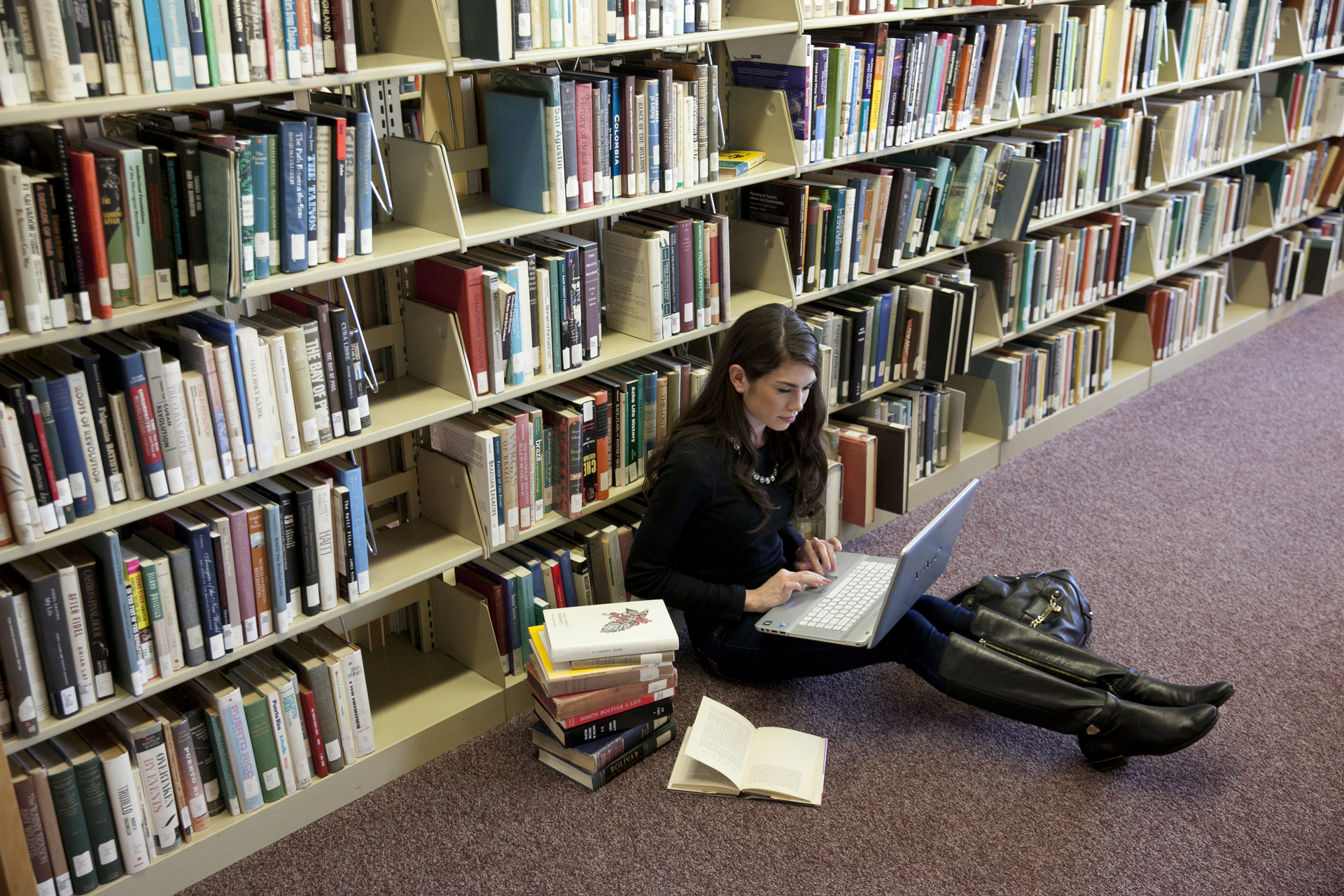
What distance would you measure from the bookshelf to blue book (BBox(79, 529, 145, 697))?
0.04 m

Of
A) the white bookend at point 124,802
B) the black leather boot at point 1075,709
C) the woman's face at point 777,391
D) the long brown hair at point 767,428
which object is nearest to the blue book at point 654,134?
the long brown hair at point 767,428

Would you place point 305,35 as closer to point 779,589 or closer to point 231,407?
point 231,407

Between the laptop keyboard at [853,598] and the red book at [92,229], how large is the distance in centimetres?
153

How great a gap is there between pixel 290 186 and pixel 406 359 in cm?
65

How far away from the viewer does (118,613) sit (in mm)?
1952

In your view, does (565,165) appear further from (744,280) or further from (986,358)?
(986,358)

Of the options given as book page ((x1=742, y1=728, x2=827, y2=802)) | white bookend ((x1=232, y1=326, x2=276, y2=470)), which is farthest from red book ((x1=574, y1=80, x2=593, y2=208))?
book page ((x1=742, y1=728, x2=827, y2=802))

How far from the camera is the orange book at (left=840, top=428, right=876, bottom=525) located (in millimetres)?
3221

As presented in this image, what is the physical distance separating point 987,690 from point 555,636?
95 centimetres

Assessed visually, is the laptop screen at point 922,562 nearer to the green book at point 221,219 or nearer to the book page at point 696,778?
the book page at point 696,778

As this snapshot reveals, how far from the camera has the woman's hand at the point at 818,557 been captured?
2.73 meters

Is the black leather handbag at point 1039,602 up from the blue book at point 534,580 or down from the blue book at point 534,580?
down

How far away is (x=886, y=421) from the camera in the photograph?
136 inches

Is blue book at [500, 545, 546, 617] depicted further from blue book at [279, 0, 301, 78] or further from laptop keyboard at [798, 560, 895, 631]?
blue book at [279, 0, 301, 78]
